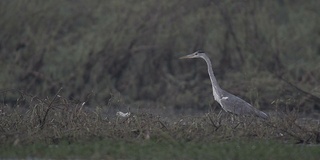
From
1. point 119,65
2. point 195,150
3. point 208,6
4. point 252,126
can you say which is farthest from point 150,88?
point 195,150

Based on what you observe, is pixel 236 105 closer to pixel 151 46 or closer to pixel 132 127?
pixel 132 127

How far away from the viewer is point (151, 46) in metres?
20.4

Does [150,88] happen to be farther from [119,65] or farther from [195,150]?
[195,150]

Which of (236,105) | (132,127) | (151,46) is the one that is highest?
(132,127)

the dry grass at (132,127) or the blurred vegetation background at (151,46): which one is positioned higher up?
the dry grass at (132,127)

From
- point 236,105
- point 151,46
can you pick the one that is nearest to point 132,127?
point 236,105

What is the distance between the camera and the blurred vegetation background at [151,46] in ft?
64.9

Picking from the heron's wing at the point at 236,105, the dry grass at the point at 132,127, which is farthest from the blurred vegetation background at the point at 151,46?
the dry grass at the point at 132,127

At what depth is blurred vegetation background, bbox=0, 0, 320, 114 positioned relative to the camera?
64.9 ft

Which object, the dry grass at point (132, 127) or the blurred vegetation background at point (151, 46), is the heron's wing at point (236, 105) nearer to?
the dry grass at point (132, 127)

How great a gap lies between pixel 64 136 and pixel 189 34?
9.12 metres

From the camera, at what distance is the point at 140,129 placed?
12.2 metres

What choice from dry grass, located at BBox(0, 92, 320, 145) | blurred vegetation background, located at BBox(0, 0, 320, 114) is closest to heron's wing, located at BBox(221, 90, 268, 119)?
dry grass, located at BBox(0, 92, 320, 145)

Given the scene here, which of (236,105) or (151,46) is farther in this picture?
(151,46)
